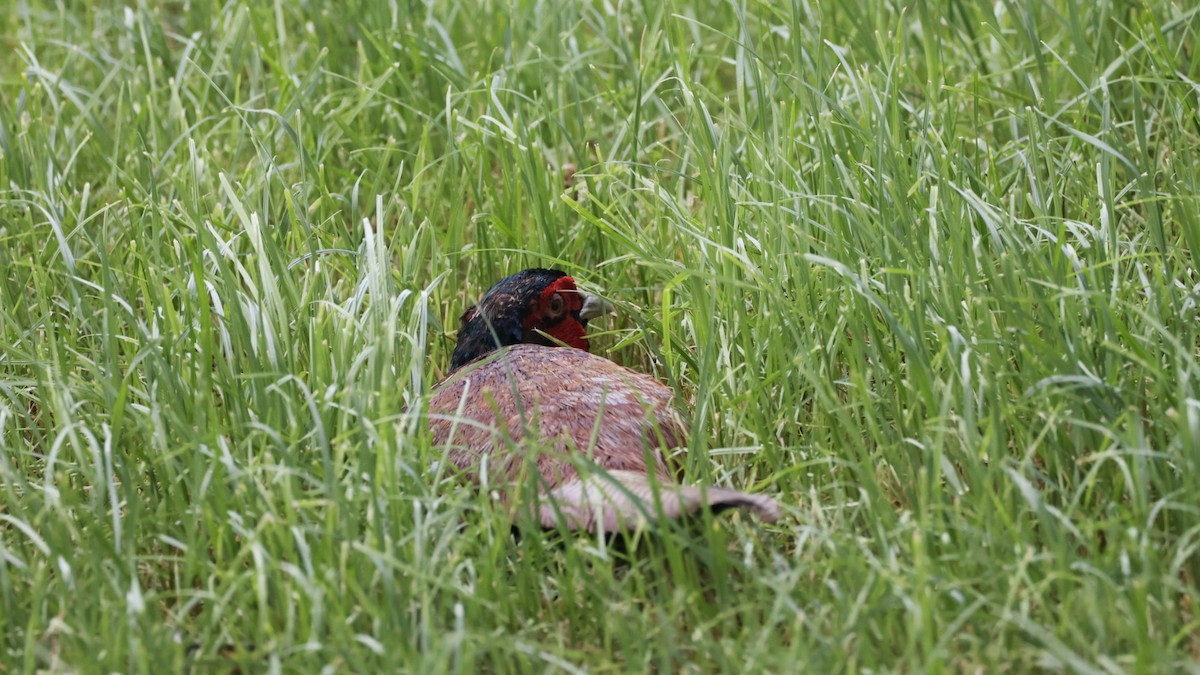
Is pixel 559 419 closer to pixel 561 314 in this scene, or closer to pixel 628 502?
pixel 628 502

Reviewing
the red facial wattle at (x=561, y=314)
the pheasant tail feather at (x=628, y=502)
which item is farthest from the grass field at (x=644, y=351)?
the red facial wattle at (x=561, y=314)

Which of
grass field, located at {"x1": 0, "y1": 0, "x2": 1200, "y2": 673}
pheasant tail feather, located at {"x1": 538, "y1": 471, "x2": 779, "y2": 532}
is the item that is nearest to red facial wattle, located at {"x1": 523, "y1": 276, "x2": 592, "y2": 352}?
grass field, located at {"x1": 0, "y1": 0, "x2": 1200, "y2": 673}

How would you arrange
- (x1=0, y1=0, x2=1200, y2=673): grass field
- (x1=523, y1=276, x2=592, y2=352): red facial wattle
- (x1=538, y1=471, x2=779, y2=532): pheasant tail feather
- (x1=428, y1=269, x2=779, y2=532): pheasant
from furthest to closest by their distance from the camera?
(x1=523, y1=276, x2=592, y2=352): red facial wattle, (x1=428, y1=269, x2=779, y2=532): pheasant, (x1=538, y1=471, x2=779, y2=532): pheasant tail feather, (x1=0, y1=0, x2=1200, y2=673): grass field

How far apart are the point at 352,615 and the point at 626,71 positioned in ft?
9.60

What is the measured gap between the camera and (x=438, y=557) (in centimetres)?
311

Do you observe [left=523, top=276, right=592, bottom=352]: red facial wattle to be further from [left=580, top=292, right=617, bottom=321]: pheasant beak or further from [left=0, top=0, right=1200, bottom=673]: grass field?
[left=0, top=0, right=1200, bottom=673]: grass field

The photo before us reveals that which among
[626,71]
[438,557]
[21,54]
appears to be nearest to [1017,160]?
[626,71]

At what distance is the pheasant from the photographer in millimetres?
3264

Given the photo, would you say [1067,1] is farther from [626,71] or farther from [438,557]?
[438,557]

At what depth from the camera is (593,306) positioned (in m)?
4.68

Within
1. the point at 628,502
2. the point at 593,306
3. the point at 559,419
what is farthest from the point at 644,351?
the point at 628,502

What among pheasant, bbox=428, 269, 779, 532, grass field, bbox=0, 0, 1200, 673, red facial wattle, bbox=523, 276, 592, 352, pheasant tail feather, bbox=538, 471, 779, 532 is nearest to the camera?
grass field, bbox=0, 0, 1200, 673

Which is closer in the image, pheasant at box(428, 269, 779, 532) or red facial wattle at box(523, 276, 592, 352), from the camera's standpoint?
pheasant at box(428, 269, 779, 532)

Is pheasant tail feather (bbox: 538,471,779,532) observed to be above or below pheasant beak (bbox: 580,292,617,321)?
above
